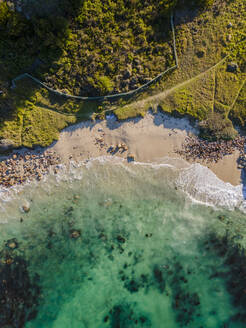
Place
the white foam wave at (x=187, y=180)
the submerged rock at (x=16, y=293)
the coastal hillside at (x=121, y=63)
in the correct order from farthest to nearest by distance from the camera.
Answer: the submerged rock at (x=16, y=293), the white foam wave at (x=187, y=180), the coastal hillside at (x=121, y=63)

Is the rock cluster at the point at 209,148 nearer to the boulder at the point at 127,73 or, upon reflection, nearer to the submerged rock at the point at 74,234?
the boulder at the point at 127,73

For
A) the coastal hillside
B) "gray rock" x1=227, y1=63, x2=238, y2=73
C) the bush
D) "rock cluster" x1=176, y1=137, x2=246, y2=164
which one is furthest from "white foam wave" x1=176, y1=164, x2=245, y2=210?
"gray rock" x1=227, y1=63, x2=238, y2=73

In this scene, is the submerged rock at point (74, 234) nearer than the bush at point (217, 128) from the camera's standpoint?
No

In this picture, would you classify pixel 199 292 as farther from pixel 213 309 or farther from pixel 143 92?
pixel 143 92

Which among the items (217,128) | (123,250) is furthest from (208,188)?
(123,250)

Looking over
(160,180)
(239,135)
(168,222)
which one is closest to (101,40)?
(160,180)

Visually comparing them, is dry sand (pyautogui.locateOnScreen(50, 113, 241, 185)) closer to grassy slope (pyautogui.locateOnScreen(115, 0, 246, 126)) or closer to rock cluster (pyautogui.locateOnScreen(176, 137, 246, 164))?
rock cluster (pyautogui.locateOnScreen(176, 137, 246, 164))

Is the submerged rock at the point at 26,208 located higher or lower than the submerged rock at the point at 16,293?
higher

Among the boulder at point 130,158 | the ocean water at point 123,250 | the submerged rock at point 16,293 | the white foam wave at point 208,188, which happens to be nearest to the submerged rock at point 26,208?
the ocean water at point 123,250

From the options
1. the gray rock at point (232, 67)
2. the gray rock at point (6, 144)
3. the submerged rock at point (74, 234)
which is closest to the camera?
the gray rock at point (6, 144)
